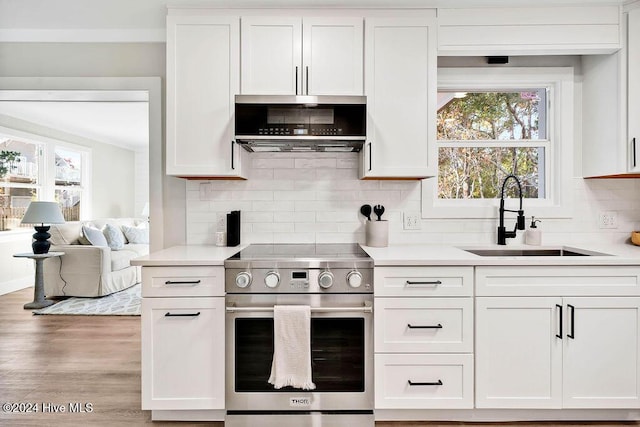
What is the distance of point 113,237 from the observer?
539 cm

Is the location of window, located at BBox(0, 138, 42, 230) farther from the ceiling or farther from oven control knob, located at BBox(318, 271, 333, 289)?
oven control knob, located at BBox(318, 271, 333, 289)

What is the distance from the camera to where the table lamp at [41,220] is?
14.9ft

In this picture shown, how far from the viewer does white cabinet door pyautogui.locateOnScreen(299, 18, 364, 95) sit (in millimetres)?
2348

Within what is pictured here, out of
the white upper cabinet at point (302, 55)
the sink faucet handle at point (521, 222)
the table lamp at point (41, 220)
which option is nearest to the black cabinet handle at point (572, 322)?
the sink faucet handle at point (521, 222)

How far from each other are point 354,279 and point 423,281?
38 centimetres

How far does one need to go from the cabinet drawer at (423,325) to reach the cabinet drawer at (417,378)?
5cm

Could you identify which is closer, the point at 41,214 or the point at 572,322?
the point at 572,322

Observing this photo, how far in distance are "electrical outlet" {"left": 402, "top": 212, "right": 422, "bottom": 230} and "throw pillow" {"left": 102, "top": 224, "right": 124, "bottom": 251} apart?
4306mm

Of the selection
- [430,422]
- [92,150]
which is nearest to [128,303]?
[430,422]

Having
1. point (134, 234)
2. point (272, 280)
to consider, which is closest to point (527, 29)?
point (272, 280)

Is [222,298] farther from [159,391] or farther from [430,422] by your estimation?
[430,422]

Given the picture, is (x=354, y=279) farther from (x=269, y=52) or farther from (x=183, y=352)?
(x=269, y=52)

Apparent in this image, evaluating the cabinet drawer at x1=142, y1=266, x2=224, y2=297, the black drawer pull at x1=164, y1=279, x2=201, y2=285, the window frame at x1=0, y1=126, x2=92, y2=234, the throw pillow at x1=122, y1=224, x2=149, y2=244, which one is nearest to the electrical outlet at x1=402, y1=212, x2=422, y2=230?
the cabinet drawer at x1=142, y1=266, x2=224, y2=297

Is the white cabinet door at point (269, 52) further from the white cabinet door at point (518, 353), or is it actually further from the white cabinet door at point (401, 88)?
the white cabinet door at point (518, 353)
